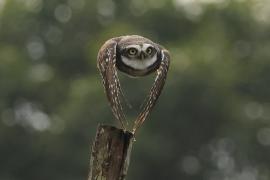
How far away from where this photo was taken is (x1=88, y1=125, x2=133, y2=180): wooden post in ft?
31.0

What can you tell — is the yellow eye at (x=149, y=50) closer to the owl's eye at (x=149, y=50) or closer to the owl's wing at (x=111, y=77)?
the owl's eye at (x=149, y=50)

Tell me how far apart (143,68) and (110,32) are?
23470 mm

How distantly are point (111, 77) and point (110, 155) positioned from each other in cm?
87

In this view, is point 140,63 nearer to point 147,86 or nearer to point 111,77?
point 111,77

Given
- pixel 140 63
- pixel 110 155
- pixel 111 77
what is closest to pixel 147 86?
pixel 140 63

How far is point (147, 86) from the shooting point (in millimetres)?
29219

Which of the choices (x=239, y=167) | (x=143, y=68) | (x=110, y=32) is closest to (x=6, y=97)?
(x=110, y=32)

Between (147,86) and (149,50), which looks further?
(147,86)

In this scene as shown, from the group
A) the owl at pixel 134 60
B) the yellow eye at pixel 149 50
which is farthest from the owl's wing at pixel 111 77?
the yellow eye at pixel 149 50

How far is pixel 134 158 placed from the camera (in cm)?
3159

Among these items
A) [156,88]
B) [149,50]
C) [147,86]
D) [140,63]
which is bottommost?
[156,88]

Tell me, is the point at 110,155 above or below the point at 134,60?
below

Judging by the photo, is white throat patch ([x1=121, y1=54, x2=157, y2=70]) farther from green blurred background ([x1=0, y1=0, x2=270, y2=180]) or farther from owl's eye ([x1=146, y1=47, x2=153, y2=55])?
green blurred background ([x1=0, y1=0, x2=270, y2=180])

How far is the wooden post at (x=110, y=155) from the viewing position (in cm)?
944
